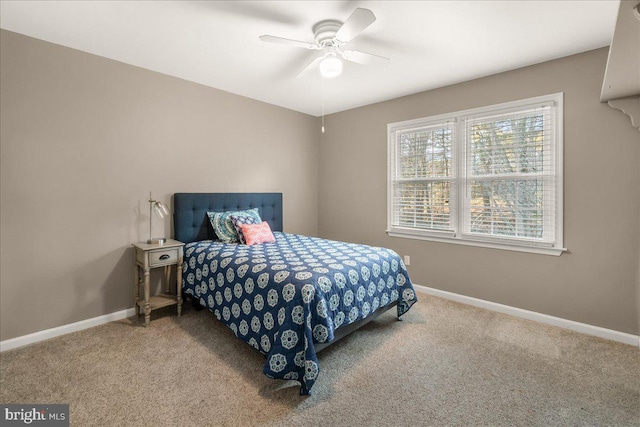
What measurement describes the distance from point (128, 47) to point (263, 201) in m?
2.11

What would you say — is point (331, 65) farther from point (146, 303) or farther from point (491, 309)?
point (491, 309)

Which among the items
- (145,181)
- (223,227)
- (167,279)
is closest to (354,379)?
(223,227)

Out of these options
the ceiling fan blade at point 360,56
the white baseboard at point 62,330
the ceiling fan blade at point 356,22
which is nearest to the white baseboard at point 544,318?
the ceiling fan blade at point 360,56

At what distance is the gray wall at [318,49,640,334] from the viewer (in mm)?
2504

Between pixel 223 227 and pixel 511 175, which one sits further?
pixel 223 227

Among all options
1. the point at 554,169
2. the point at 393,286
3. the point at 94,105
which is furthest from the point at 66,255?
the point at 554,169

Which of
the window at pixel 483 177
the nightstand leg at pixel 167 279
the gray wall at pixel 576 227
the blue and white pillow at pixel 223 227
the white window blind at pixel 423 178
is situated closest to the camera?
the gray wall at pixel 576 227

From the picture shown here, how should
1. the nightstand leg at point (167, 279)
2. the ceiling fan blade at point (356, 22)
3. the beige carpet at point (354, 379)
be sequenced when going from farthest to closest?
the nightstand leg at point (167, 279) < the ceiling fan blade at point (356, 22) < the beige carpet at point (354, 379)

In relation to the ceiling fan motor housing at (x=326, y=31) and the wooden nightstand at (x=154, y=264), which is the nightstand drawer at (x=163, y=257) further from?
the ceiling fan motor housing at (x=326, y=31)

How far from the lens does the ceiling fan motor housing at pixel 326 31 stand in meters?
2.22

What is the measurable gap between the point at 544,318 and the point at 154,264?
3692 millimetres

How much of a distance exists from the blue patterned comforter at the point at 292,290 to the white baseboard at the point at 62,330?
2.13 ft

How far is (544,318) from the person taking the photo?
289 centimetres

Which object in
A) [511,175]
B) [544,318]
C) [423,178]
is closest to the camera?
[544,318]
